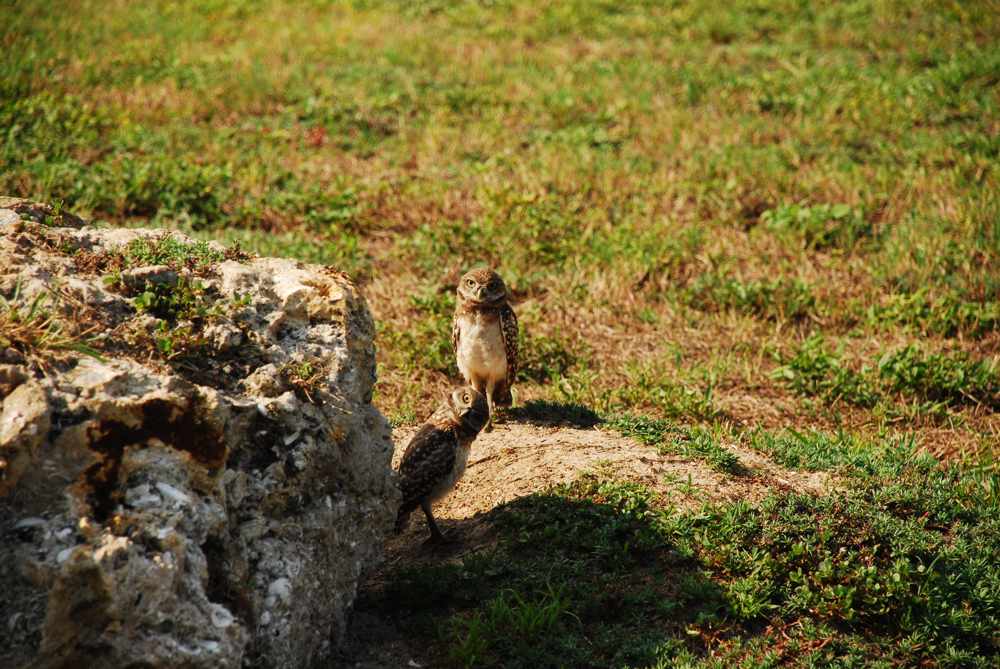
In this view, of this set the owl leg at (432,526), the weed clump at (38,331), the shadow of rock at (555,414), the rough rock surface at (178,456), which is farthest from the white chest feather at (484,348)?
the weed clump at (38,331)

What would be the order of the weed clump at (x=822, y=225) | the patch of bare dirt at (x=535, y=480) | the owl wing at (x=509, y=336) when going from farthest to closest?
1. the weed clump at (x=822, y=225)
2. the owl wing at (x=509, y=336)
3. the patch of bare dirt at (x=535, y=480)

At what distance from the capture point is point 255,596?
4.40 m

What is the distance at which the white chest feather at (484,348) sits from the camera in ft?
25.9

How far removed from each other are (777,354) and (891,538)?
3.47 m

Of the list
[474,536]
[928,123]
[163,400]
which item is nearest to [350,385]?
[163,400]

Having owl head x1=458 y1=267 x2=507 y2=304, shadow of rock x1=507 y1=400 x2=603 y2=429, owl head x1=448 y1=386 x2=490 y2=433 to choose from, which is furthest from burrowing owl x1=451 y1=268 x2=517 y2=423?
owl head x1=448 y1=386 x2=490 y2=433

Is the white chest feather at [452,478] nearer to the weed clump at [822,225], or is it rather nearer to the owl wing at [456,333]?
the owl wing at [456,333]

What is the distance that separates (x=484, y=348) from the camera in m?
7.91

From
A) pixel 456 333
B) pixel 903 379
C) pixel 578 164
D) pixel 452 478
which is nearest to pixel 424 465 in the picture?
pixel 452 478

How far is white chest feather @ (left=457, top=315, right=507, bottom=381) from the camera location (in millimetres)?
A: 7898

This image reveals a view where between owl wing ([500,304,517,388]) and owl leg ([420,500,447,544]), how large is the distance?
2006mm

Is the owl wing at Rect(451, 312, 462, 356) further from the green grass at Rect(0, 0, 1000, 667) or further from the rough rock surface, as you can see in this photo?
the rough rock surface

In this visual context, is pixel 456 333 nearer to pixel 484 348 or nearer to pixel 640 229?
pixel 484 348

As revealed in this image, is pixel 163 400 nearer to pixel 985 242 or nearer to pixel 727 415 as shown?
pixel 727 415
